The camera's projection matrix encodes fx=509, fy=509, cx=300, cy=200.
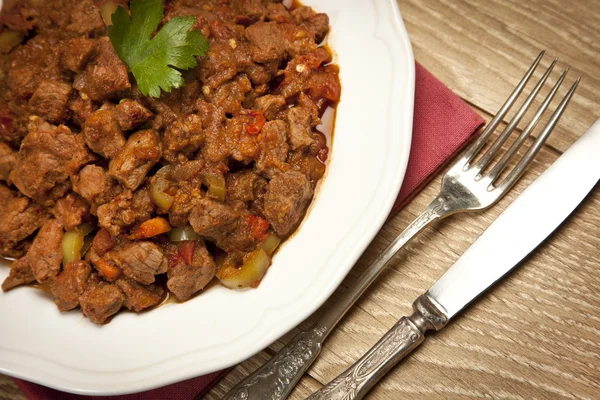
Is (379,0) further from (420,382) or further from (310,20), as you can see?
(420,382)

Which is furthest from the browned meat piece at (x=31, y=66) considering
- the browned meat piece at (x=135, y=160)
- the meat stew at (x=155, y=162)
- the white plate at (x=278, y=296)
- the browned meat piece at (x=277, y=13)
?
the browned meat piece at (x=277, y=13)

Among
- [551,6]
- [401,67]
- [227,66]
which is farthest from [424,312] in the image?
[551,6]

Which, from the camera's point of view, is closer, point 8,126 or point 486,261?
point 486,261

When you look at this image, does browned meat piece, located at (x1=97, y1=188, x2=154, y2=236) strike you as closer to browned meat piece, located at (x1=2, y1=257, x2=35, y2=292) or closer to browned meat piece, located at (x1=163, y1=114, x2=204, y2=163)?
browned meat piece, located at (x1=163, y1=114, x2=204, y2=163)

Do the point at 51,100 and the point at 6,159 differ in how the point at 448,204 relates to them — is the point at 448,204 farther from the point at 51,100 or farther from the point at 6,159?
the point at 6,159

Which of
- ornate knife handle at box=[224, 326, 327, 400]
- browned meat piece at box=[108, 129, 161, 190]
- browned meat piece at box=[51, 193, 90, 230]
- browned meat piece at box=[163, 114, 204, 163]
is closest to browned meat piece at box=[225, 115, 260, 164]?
browned meat piece at box=[163, 114, 204, 163]

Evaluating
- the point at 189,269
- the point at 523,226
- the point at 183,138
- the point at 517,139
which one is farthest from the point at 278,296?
the point at 517,139

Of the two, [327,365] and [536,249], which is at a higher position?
[536,249]
